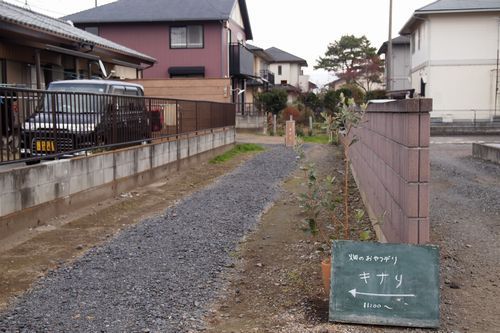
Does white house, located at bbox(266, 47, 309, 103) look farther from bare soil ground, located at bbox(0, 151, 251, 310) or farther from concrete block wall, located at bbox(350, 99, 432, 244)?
concrete block wall, located at bbox(350, 99, 432, 244)

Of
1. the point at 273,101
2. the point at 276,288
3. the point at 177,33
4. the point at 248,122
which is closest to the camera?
the point at 276,288

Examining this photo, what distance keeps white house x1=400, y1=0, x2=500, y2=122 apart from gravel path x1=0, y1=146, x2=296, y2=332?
25.6 meters

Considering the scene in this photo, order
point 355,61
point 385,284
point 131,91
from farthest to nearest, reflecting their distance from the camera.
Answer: point 355,61
point 131,91
point 385,284

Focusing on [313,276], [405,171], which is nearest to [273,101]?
[313,276]

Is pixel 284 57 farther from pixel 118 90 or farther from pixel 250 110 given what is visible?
pixel 118 90

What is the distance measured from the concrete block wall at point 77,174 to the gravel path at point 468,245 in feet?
17.0

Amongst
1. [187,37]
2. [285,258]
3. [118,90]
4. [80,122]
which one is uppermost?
[187,37]

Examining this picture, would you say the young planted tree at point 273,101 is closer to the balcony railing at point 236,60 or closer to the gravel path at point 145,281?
the balcony railing at point 236,60

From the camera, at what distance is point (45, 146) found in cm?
847

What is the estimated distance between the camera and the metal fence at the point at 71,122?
7.55m

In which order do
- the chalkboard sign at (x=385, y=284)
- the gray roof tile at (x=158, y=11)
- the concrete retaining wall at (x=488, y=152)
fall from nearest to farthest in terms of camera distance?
1. the chalkboard sign at (x=385, y=284)
2. the concrete retaining wall at (x=488, y=152)
3. the gray roof tile at (x=158, y=11)

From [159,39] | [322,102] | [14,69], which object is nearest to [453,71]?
[322,102]

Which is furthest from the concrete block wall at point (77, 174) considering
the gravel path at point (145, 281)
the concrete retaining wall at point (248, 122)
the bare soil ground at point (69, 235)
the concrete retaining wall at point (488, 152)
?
the concrete retaining wall at point (248, 122)

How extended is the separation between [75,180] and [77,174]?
0.35 ft
